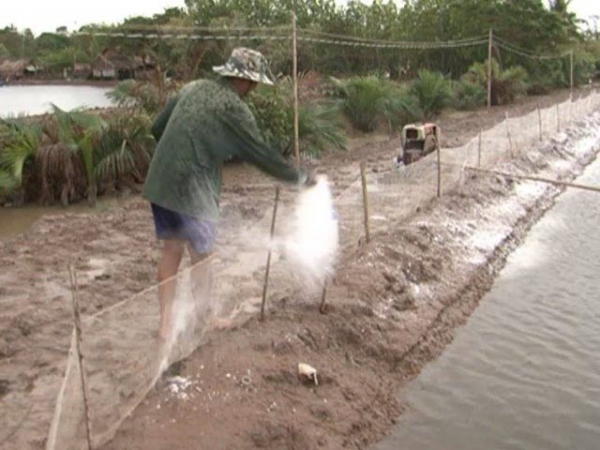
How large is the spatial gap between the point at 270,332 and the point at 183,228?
3.73 ft

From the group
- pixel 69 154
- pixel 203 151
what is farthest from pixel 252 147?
pixel 69 154

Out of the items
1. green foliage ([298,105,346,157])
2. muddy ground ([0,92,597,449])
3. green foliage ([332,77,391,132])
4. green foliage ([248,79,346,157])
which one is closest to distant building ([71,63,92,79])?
green foliage ([332,77,391,132])

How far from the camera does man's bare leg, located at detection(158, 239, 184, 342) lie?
3896 mm

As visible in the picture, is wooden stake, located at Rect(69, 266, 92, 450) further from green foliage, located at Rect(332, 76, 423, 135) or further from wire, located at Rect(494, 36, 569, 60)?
wire, located at Rect(494, 36, 569, 60)

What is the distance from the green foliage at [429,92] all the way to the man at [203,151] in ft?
56.2

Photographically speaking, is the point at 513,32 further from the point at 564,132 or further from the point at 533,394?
the point at 533,394

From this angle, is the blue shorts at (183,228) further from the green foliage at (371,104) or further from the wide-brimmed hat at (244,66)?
the green foliage at (371,104)

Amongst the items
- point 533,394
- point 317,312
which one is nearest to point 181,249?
point 317,312

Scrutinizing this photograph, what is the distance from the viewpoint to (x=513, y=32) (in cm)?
3123

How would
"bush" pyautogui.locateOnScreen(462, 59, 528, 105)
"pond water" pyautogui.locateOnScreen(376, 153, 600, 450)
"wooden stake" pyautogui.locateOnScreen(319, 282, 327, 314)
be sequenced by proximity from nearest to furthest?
"pond water" pyautogui.locateOnScreen(376, 153, 600, 450) < "wooden stake" pyautogui.locateOnScreen(319, 282, 327, 314) < "bush" pyautogui.locateOnScreen(462, 59, 528, 105)

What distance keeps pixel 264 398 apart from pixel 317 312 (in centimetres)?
134

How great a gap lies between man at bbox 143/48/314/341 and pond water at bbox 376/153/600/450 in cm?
164

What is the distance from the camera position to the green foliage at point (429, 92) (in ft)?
66.7

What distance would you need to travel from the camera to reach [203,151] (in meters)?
3.80
